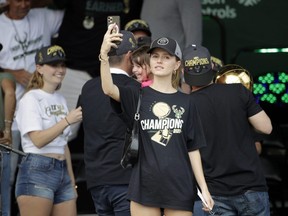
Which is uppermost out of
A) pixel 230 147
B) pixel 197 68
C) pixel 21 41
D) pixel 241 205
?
pixel 21 41

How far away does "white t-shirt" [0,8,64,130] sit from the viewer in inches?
356

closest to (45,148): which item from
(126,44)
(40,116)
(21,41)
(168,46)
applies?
(40,116)

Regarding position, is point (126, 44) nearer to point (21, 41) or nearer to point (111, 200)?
point (111, 200)

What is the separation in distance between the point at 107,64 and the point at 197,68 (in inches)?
37.8

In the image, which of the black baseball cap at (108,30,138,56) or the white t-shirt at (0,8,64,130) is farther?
the white t-shirt at (0,8,64,130)

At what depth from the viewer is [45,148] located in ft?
23.7

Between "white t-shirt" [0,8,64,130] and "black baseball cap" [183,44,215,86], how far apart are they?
2.91m

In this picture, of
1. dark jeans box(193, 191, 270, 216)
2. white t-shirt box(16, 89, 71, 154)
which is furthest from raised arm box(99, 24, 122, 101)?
white t-shirt box(16, 89, 71, 154)

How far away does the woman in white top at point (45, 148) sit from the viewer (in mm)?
7094

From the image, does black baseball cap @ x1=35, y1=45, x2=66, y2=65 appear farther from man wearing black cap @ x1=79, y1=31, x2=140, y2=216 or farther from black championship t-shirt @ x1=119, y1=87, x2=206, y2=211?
black championship t-shirt @ x1=119, y1=87, x2=206, y2=211

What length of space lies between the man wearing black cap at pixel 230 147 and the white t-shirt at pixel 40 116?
55.4 inches

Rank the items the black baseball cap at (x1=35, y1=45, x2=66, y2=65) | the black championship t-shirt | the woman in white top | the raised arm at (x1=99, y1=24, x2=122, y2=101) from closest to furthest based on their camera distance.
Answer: the raised arm at (x1=99, y1=24, x2=122, y2=101)
the black championship t-shirt
the woman in white top
the black baseball cap at (x1=35, y1=45, x2=66, y2=65)

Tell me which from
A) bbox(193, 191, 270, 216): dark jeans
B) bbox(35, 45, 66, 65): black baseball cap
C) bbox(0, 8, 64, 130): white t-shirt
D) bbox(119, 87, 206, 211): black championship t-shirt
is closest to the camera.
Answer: bbox(119, 87, 206, 211): black championship t-shirt

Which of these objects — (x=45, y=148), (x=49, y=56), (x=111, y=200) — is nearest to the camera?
(x=111, y=200)
